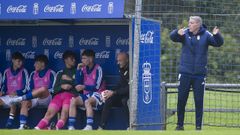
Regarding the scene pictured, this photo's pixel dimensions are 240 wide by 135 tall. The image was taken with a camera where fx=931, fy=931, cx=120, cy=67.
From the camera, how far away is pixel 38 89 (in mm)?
17656

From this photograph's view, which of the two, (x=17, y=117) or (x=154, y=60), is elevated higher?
(x=154, y=60)

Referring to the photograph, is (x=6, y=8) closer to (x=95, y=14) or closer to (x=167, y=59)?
(x=95, y=14)

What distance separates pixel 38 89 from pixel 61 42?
131 cm

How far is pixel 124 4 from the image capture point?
16266mm

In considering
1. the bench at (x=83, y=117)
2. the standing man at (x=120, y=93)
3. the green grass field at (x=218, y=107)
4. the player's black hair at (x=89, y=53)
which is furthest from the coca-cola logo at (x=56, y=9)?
the green grass field at (x=218, y=107)

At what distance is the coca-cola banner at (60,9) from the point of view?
16359mm

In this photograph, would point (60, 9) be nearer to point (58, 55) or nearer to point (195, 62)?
point (58, 55)

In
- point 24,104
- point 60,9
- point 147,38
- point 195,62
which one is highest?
point 60,9

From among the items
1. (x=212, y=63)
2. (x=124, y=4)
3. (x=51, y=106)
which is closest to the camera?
(x=124, y=4)

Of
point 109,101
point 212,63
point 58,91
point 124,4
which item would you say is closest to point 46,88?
point 58,91

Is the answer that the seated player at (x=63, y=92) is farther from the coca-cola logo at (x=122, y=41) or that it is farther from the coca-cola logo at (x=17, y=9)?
the coca-cola logo at (x=17, y=9)

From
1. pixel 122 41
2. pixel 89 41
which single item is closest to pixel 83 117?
pixel 89 41

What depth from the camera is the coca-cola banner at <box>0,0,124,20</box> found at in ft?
53.7

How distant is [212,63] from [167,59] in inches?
58.4
